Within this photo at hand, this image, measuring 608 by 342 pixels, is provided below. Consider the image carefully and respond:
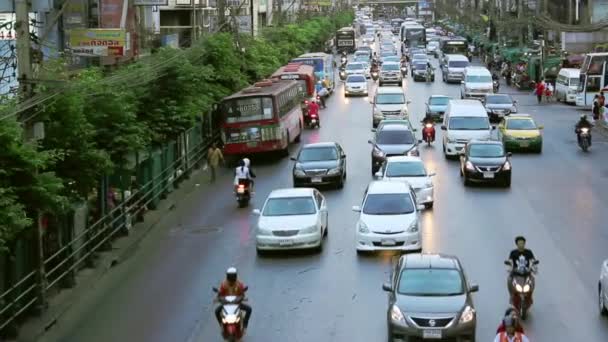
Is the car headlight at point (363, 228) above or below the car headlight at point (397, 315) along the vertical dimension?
below

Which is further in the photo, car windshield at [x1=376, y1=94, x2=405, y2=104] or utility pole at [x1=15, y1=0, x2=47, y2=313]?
car windshield at [x1=376, y1=94, x2=405, y2=104]

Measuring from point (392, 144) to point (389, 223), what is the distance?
45.3 ft

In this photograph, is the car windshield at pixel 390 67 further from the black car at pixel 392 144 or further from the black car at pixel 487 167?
the black car at pixel 487 167

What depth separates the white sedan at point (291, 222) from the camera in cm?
2636

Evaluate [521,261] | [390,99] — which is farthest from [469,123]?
[521,261]

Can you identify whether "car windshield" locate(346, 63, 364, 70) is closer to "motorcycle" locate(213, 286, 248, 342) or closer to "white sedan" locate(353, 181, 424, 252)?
"white sedan" locate(353, 181, 424, 252)

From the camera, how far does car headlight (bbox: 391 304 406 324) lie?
17.9 meters

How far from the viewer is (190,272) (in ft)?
83.7

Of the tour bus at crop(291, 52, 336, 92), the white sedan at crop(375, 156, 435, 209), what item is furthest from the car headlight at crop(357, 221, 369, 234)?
the tour bus at crop(291, 52, 336, 92)

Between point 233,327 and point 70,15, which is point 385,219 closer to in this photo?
point 233,327

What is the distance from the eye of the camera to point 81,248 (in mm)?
25047

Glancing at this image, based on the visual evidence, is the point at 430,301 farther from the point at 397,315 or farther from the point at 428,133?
the point at 428,133

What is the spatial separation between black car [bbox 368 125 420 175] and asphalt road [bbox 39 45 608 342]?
89 cm

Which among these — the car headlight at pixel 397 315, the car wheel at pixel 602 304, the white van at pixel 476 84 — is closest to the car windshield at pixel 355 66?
the white van at pixel 476 84
